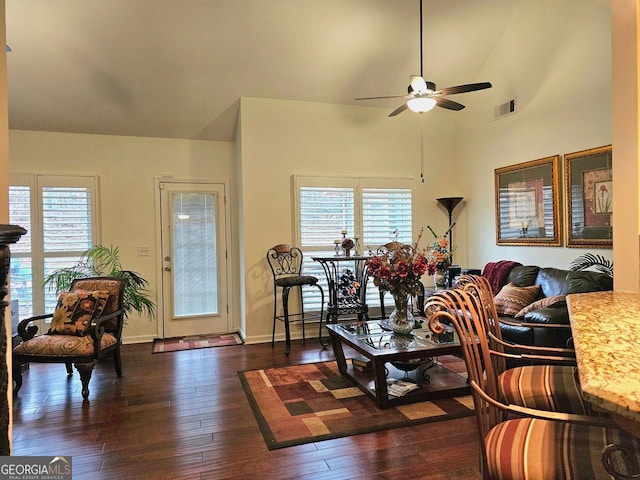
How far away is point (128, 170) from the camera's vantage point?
538cm

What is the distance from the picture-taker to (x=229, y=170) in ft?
18.9

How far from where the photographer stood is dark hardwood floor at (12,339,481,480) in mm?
2373

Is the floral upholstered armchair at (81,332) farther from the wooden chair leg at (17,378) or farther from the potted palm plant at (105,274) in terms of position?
the potted palm plant at (105,274)

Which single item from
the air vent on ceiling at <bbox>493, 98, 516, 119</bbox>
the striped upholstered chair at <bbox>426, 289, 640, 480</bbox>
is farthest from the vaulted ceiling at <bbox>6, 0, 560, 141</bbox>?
the striped upholstered chair at <bbox>426, 289, 640, 480</bbox>

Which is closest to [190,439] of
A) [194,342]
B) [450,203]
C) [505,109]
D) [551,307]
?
[194,342]

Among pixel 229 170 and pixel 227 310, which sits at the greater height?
pixel 229 170

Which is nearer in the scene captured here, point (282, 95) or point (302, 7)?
point (302, 7)

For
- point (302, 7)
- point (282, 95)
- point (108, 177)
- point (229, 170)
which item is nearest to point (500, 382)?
point (302, 7)

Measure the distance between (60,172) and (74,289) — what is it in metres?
1.81

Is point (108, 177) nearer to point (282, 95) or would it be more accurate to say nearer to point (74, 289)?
point (74, 289)

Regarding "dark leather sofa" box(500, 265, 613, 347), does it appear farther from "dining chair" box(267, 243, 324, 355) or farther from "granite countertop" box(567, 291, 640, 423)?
"dining chair" box(267, 243, 324, 355)

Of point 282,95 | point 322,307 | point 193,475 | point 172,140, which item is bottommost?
point 193,475

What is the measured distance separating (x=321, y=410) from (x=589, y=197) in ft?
10.6

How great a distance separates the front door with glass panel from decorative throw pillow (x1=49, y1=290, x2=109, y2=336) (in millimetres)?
1665
